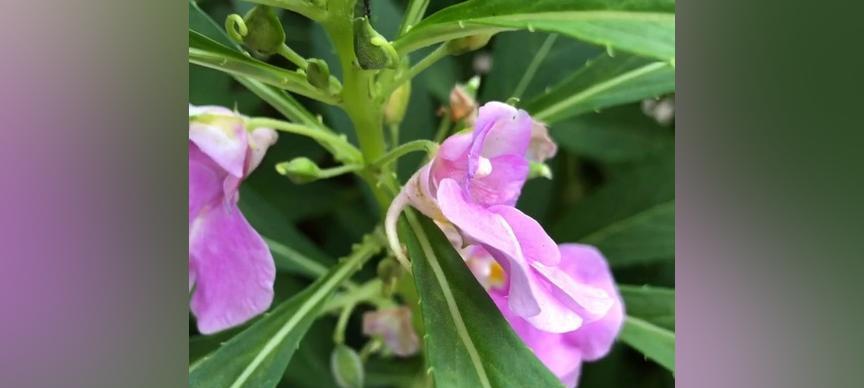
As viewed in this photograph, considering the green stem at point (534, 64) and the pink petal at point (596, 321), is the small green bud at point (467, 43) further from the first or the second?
Answer: the green stem at point (534, 64)

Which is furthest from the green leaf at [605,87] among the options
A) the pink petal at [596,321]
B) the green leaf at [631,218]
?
the green leaf at [631,218]

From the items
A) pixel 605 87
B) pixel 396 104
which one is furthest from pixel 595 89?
pixel 396 104

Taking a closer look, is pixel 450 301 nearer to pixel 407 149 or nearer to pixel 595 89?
pixel 407 149

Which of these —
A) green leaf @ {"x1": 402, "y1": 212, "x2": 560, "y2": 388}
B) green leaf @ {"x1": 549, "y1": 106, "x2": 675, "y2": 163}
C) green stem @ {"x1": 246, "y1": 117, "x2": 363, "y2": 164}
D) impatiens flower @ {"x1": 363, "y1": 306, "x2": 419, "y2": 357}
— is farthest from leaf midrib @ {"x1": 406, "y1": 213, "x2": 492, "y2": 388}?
green leaf @ {"x1": 549, "y1": 106, "x2": 675, "y2": 163}

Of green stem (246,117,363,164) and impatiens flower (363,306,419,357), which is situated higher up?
green stem (246,117,363,164)

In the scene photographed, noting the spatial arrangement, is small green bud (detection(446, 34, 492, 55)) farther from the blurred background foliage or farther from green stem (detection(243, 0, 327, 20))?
the blurred background foliage
